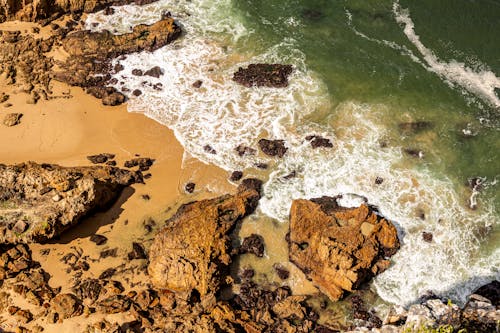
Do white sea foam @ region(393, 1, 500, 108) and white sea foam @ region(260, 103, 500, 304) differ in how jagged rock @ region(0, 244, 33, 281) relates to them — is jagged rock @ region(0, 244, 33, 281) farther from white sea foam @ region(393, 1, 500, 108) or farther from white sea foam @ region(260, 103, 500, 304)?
white sea foam @ region(393, 1, 500, 108)

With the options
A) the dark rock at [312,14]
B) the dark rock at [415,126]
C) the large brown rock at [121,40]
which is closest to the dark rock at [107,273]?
the large brown rock at [121,40]

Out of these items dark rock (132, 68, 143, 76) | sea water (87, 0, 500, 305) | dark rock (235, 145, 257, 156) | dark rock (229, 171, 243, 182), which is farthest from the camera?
dark rock (132, 68, 143, 76)

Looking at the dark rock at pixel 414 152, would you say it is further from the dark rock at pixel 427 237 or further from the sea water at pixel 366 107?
the dark rock at pixel 427 237

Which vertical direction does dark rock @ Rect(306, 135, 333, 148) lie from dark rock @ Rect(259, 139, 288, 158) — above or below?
above

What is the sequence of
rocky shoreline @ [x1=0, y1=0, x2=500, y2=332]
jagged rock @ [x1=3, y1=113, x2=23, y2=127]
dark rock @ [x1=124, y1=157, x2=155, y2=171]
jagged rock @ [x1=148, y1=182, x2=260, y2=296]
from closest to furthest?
rocky shoreline @ [x1=0, y1=0, x2=500, y2=332] < jagged rock @ [x1=148, y1=182, x2=260, y2=296] < dark rock @ [x1=124, y1=157, x2=155, y2=171] < jagged rock @ [x1=3, y1=113, x2=23, y2=127]

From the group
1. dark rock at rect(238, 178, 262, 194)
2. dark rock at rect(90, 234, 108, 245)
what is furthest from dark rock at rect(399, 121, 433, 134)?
dark rock at rect(90, 234, 108, 245)

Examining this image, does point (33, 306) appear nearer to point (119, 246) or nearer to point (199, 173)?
point (119, 246)

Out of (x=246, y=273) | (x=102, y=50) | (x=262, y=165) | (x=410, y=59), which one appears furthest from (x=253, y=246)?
(x=410, y=59)
